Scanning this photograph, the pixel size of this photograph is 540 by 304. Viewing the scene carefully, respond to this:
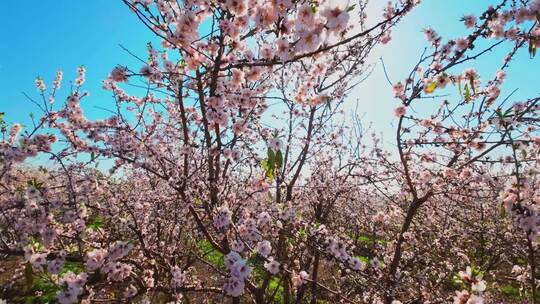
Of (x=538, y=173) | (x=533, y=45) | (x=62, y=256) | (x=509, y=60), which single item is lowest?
(x=62, y=256)

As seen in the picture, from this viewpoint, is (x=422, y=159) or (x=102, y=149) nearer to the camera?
(x=102, y=149)

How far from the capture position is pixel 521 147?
272 cm

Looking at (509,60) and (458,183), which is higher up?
(509,60)

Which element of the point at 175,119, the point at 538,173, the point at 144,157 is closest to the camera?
the point at 538,173

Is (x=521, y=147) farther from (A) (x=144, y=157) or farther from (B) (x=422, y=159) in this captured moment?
(A) (x=144, y=157)

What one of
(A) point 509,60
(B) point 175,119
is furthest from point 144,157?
(A) point 509,60

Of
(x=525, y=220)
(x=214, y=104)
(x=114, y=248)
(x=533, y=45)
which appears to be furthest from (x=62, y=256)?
(x=533, y=45)

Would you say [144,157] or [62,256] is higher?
[144,157]

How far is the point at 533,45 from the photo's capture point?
348 centimetres

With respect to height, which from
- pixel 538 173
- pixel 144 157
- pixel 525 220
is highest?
pixel 144 157

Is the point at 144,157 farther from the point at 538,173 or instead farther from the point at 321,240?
the point at 538,173

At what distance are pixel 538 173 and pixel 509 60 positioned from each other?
131 inches

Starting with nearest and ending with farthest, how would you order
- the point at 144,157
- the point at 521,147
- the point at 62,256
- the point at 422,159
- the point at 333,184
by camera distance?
the point at 521,147
the point at 62,256
the point at 144,157
the point at 422,159
the point at 333,184

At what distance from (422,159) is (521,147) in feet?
10.5
